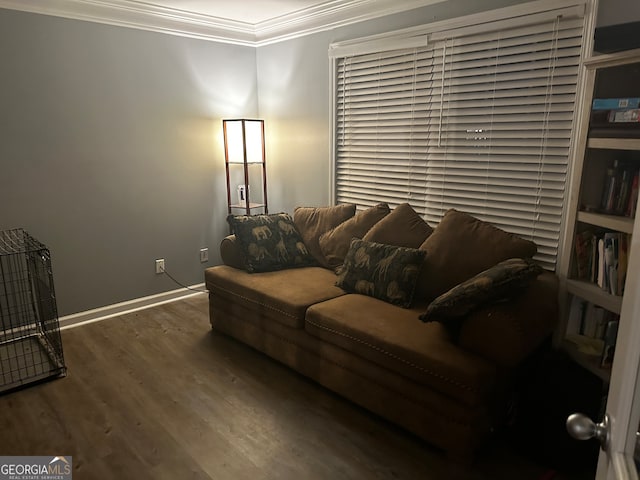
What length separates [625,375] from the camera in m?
0.81

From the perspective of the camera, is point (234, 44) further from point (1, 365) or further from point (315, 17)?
point (1, 365)

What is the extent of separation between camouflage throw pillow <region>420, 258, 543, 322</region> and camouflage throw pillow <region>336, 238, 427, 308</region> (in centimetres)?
51

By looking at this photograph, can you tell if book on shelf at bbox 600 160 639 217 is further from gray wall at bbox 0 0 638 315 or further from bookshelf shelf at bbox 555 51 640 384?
gray wall at bbox 0 0 638 315

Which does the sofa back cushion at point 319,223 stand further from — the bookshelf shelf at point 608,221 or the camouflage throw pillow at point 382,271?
the bookshelf shelf at point 608,221

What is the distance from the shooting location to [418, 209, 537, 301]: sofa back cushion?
8.24ft

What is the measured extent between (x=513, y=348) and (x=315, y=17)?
2.99 m

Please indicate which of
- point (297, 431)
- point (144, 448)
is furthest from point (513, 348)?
point (144, 448)

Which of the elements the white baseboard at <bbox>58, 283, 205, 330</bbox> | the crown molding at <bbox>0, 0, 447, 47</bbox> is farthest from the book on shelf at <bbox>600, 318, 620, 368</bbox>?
the white baseboard at <bbox>58, 283, 205, 330</bbox>

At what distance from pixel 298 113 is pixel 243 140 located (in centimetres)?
56

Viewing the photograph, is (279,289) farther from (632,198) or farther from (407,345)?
(632,198)

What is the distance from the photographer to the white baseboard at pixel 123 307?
141 inches

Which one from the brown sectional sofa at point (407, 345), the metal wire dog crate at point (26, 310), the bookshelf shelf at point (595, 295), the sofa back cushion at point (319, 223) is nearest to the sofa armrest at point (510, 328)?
the brown sectional sofa at point (407, 345)

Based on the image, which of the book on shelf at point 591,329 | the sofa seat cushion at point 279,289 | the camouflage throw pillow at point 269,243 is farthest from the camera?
the camouflage throw pillow at point 269,243

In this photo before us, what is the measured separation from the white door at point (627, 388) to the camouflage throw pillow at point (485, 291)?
120 cm
